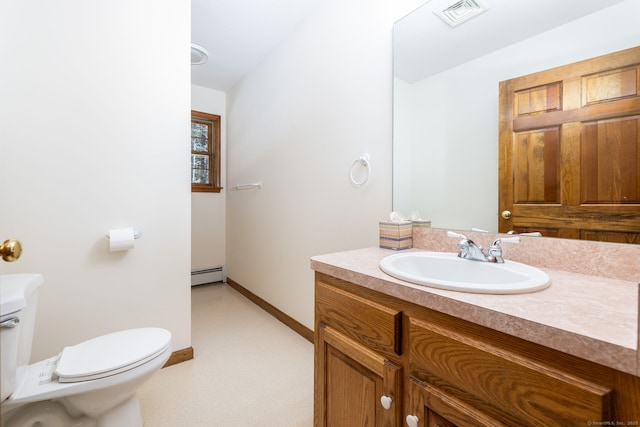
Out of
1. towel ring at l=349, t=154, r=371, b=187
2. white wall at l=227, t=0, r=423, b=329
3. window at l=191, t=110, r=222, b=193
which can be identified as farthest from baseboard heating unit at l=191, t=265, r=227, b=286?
towel ring at l=349, t=154, r=371, b=187

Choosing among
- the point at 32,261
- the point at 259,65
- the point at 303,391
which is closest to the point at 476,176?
the point at 303,391

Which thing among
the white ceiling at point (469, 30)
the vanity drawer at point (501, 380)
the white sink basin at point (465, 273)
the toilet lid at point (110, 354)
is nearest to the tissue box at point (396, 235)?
the white sink basin at point (465, 273)

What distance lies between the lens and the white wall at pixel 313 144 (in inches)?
61.5

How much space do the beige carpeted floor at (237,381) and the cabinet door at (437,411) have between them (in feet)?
2.58

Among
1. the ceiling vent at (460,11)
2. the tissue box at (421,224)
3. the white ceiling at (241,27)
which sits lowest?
the tissue box at (421,224)

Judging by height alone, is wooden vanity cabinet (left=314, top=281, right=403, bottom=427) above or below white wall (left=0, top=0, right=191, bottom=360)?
below

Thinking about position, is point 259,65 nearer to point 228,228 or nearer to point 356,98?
point 356,98

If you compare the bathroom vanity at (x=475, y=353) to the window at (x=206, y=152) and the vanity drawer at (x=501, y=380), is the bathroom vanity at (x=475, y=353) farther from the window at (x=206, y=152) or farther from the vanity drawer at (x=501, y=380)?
the window at (x=206, y=152)

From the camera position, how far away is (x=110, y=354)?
1.12 metres

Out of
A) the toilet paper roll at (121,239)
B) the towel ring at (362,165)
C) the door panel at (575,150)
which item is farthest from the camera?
the towel ring at (362,165)

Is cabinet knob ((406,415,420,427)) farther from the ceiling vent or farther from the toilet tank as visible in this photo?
the ceiling vent

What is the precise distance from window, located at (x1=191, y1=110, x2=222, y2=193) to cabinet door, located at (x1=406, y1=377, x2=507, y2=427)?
3.22m

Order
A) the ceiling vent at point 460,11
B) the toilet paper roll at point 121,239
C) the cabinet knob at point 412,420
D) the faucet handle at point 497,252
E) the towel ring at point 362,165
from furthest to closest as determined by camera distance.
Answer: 1. the towel ring at point 362,165
2. the toilet paper roll at point 121,239
3. the ceiling vent at point 460,11
4. the faucet handle at point 497,252
5. the cabinet knob at point 412,420

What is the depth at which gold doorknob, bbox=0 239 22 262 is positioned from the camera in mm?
772
